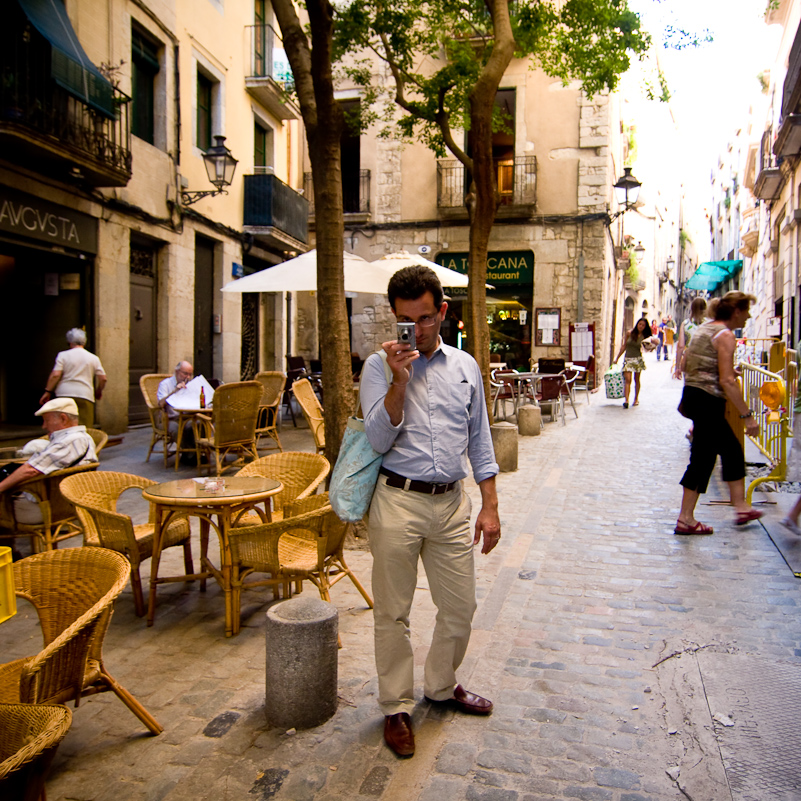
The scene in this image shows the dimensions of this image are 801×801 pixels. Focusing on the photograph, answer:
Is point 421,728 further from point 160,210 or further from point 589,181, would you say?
point 589,181

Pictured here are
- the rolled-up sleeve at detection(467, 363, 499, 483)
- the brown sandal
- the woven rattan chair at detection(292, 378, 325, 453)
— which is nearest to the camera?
the rolled-up sleeve at detection(467, 363, 499, 483)

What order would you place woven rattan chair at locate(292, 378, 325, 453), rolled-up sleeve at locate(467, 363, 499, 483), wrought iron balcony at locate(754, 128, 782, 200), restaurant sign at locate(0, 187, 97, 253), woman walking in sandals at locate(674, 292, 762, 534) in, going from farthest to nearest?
wrought iron balcony at locate(754, 128, 782, 200) → restaurant sign at locate(0, 187, 97, 253) → woven rattan chair at locate(292, 378, 325, 453) → woman walking in sandals at locate(674, 292, 762, 534) → rolled-up sleeve at locate(467, 363, 499, 483)

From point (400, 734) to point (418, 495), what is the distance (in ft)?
3.05

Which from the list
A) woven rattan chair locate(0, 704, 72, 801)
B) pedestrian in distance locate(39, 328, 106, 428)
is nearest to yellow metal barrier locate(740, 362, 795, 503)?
woven rattan chair locate(0, 704, 72, 801)

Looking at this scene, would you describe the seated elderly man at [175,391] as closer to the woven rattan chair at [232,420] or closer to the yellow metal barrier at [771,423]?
the woven rattan chair at [232,420]

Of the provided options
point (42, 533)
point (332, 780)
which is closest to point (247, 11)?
point (42, 533)

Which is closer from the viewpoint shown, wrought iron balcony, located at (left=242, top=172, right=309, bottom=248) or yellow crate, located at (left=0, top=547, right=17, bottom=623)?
yellow crate, located at (left=0, top=547, right=17, bottom=623)

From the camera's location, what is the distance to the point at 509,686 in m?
3.37

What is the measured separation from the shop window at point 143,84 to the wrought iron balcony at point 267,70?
3665 mm

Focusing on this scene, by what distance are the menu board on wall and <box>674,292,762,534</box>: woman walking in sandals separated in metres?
14.0

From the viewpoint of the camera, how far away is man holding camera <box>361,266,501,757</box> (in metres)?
2.73

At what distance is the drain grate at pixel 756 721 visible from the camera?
2.63 meters

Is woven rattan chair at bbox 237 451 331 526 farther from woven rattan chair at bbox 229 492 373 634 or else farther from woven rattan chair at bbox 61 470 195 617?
woven rattan chair at bbox 229 492 373 634

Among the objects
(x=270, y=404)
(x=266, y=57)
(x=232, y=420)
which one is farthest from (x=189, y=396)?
(x=266, y=57)
